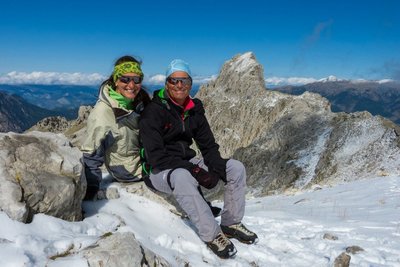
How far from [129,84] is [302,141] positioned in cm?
5359

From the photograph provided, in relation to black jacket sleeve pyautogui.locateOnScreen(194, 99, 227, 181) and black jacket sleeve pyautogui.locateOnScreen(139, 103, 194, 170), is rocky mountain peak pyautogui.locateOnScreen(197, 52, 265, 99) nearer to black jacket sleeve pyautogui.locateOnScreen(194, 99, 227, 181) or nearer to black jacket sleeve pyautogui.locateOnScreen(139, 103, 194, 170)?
black jacket sleeve pyautogui.locateOnScreen(194, 99, 227, 181)

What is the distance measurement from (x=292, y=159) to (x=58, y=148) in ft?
169

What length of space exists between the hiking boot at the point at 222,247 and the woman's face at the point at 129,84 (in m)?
3.89

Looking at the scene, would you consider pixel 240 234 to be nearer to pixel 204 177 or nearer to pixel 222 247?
pixel 222 247

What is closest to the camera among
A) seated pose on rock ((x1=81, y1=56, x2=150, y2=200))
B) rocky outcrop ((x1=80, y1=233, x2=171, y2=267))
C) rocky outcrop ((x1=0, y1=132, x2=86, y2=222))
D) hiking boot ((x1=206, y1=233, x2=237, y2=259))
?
rocky outcrop ((x1=80, y1=233, x2=171, y2=267))

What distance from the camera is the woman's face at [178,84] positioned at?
29.0ft

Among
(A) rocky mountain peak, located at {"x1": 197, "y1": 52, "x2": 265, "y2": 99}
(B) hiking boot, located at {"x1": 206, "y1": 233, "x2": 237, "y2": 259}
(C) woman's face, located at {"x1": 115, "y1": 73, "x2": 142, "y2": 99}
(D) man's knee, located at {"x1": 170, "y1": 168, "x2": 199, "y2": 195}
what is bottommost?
(B) hiking boot, located at {"x1": 206, "y1": 233, "x2": 237, "y2": 259}

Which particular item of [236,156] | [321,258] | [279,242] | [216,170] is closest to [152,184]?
[216,170]

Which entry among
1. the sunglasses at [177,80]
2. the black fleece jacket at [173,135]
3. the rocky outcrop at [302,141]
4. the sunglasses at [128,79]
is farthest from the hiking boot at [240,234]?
the rocky outcrop at [302,141]

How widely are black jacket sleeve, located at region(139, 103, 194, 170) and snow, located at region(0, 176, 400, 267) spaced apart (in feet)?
4.68

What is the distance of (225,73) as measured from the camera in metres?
127

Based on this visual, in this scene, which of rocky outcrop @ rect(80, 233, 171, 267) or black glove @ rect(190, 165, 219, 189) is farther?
black glove @ rect(190, 165, 219, 189)

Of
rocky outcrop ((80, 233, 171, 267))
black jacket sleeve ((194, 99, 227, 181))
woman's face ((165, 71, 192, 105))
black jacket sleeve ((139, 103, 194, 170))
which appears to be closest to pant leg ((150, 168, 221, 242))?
black jacket sleeve ((139, 103, 194, 170))

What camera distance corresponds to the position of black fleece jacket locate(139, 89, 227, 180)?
8.40 metres
